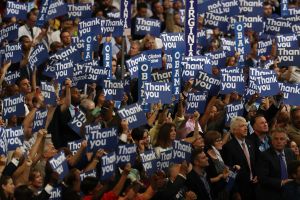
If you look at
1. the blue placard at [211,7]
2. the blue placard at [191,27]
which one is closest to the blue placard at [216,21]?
the blue placard at [211,7]

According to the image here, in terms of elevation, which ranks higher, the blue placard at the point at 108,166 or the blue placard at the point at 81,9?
the blue placard at the point at 81,9

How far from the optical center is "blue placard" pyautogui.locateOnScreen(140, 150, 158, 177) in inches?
727

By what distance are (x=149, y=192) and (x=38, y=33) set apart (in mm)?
8852

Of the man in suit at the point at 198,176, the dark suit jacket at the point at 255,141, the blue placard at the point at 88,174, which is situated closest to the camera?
the blue placard at the point at 88,174

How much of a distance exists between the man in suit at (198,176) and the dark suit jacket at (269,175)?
883mm

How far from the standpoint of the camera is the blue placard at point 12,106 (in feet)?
64.4

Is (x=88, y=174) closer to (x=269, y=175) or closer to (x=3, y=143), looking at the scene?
(x=3, y=143)

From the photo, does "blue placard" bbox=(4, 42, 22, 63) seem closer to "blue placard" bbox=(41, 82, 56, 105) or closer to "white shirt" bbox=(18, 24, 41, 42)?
"blue placard" bbox=(41, 82, 56, 105)

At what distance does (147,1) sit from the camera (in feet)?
101

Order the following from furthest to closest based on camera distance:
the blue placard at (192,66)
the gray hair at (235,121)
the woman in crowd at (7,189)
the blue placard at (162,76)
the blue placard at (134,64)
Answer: the blue placard at (134,64) → the blue placard at (192,66) → the blue placard at (162,76) → the gray hair at (235,121) → the woman in crowd at (7,189)

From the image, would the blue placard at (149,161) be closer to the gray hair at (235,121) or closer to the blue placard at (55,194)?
the gray hair at (235,121)

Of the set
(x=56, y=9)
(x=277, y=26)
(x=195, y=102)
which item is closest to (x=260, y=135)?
(x=195, y=102)

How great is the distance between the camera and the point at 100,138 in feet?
61.2

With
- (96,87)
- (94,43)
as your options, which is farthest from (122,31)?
(96,87)
